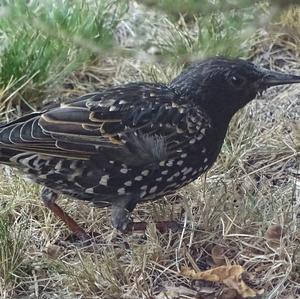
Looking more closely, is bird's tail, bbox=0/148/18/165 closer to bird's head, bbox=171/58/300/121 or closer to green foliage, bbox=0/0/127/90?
bird's head, bbox=171/58/300/121

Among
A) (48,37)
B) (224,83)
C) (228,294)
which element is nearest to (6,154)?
(224,83)

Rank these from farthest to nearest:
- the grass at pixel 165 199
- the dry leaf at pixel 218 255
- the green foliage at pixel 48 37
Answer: the green foliage at pixel 48 37 < the dry leaf at pixel 218 255 < the grass at pixel 165 199

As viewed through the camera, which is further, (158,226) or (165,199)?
(165,199)

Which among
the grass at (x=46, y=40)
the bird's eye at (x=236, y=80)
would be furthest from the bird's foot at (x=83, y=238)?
the grass at (x=46, y=40)

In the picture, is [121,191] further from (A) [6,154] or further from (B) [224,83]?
(B) [224,83]

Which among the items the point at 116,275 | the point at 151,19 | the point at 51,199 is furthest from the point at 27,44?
the point at 116,275

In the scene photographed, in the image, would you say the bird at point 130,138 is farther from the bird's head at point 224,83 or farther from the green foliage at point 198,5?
the green foliage at point 198,5
